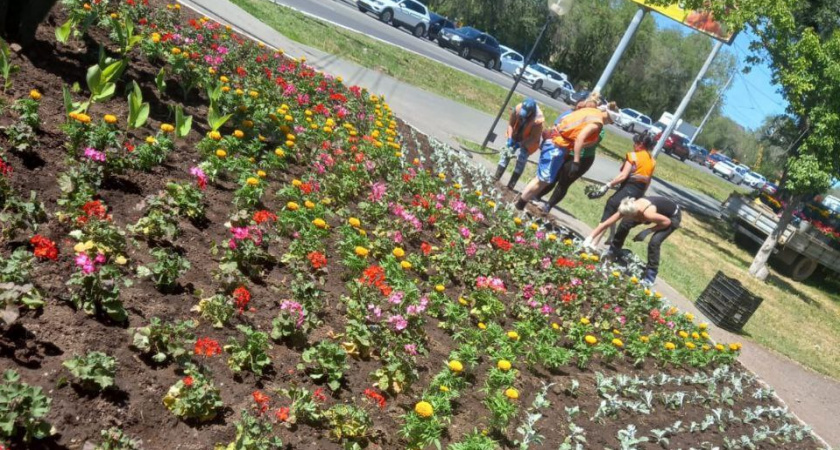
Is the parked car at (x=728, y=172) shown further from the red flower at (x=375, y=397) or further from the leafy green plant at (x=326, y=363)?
the leafy green plant at (x=326, y=363)

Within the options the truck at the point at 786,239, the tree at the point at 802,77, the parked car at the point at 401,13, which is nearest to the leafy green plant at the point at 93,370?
the tree at the point at 802,77

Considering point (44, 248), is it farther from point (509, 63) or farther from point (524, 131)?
point (509, 63)

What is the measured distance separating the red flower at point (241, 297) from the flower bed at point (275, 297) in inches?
0.8

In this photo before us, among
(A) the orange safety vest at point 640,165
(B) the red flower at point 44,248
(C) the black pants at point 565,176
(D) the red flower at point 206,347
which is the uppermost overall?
(A) the orange safety vest at point 640,165

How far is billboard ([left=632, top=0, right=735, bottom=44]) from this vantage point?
15.0 metres

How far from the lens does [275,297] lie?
11.5ft

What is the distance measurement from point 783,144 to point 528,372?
47.5 ft

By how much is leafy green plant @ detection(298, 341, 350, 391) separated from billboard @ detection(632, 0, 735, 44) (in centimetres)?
1460

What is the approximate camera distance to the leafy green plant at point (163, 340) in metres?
2.59

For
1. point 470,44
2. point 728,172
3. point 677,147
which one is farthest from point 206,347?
point 728,172

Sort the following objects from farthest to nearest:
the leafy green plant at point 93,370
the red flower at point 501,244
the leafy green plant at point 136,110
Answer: the red flower at point 501,244, the leafy green plant at point 136,110, the leafy green plant at point 93,370

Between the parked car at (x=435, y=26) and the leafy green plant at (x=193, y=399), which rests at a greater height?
the parked car at (x=435, y=26)

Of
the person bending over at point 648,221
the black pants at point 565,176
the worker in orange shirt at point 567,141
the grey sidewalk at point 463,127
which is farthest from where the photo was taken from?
the black pants at point 565,176

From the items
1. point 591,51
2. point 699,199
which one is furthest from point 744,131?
point 699,199
